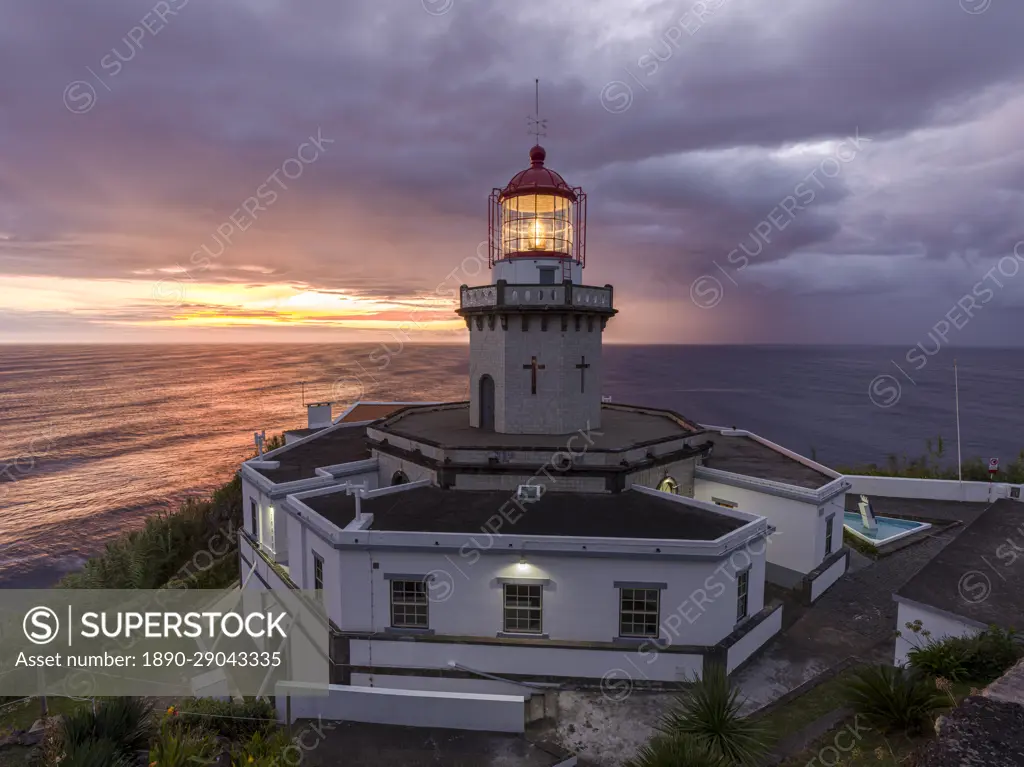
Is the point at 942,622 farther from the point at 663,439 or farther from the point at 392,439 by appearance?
the point at 392,439

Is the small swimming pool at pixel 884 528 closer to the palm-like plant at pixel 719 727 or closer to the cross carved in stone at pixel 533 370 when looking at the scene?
the cross carved in stone at pixel 533 370

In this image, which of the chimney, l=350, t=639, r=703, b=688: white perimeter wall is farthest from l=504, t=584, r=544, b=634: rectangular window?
the chimney

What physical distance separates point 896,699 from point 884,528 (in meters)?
17.7

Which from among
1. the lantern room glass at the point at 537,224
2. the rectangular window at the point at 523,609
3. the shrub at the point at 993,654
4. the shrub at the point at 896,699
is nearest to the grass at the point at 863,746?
the shrub at the point at 896,699

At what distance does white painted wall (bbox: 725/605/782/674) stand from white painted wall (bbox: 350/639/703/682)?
93 centimetres

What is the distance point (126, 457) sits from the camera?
222ft

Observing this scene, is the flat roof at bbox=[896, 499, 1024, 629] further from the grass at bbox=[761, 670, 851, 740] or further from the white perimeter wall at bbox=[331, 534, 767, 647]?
the white perimeter wall at bbox=[331, 534, 767, 647]

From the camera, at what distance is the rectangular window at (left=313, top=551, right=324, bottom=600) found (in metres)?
14.8

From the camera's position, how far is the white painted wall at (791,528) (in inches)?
683

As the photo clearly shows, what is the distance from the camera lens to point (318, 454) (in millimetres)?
22297

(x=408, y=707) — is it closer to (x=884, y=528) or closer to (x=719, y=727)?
(x=719, y=727)

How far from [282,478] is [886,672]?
16.8m

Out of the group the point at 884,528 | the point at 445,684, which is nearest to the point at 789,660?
the point at 445,684

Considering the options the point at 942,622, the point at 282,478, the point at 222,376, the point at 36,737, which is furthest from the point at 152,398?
the point at 942,622
